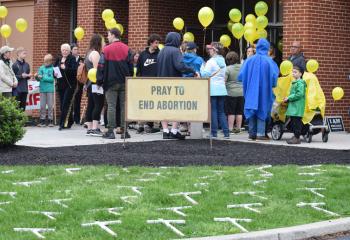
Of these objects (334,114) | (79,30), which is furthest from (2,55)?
(334,114)

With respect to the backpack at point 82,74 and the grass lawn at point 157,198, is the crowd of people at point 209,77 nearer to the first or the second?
the backpack at point 82,74

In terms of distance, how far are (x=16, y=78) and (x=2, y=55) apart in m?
0.94

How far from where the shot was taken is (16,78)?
20.1 m

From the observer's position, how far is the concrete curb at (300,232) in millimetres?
7695

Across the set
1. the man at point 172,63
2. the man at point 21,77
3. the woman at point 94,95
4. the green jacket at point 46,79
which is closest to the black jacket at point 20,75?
the man at point 21,77

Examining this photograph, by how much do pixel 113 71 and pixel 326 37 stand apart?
16.3 feet

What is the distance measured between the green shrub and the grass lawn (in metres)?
2.35

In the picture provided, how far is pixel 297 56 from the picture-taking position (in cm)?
1753

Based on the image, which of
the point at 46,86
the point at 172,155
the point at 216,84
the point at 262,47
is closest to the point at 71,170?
the point at 172,155

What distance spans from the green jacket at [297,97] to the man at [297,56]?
163 centimetres

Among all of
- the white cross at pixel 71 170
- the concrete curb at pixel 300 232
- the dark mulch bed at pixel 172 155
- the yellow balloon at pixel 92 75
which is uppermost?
the yellow balloon at pixel 92 75

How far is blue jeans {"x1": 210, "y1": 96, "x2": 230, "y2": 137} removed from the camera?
16.6 meters

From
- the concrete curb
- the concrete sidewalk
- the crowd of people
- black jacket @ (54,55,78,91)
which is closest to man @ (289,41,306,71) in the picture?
the crowd of people

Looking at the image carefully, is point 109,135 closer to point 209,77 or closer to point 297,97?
point 209,77
